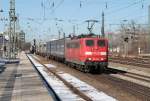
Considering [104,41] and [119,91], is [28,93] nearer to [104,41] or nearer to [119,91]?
[119,91]

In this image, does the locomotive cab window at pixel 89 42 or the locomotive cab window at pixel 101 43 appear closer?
the locomotive cab window at pixel 89 42

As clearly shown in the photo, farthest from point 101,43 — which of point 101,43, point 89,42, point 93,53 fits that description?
point 93,53

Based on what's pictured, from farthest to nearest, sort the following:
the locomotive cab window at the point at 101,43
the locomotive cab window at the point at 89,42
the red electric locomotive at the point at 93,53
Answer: the locomotive cab window at the point at 101,43 → the locomotive cab window at the point at 89,42 → the red electric locomotive at the point at 93,53

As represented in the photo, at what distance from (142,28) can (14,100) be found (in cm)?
10748

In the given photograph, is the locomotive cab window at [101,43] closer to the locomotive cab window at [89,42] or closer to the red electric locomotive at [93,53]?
the red electric locomotive at [93,53]

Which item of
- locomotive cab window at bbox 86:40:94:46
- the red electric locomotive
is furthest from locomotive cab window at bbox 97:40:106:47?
locomotive cab window at bbox 86:40:94:46

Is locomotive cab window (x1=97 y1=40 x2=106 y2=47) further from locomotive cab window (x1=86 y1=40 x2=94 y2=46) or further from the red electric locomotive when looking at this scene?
locomotive cab window (x1=86 y1=40 x2=94 y2=46)

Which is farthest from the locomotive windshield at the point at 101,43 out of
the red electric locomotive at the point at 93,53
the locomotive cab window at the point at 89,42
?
the locomotive cab window at the point at 89,42

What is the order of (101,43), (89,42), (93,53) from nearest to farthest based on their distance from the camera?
1. (93,53)
2. (89,42)
3. (101,43)

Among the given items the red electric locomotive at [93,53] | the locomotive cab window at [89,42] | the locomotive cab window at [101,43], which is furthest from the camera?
the locomotive cab window at [101,43]

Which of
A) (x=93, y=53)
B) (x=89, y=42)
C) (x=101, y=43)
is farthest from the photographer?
(x=101, y=43)

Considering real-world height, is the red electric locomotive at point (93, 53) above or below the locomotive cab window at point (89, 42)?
below

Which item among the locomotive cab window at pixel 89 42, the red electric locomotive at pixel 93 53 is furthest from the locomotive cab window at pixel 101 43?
the locomotive cab window at pixel 89 42

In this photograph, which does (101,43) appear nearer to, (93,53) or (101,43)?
(101,43)
